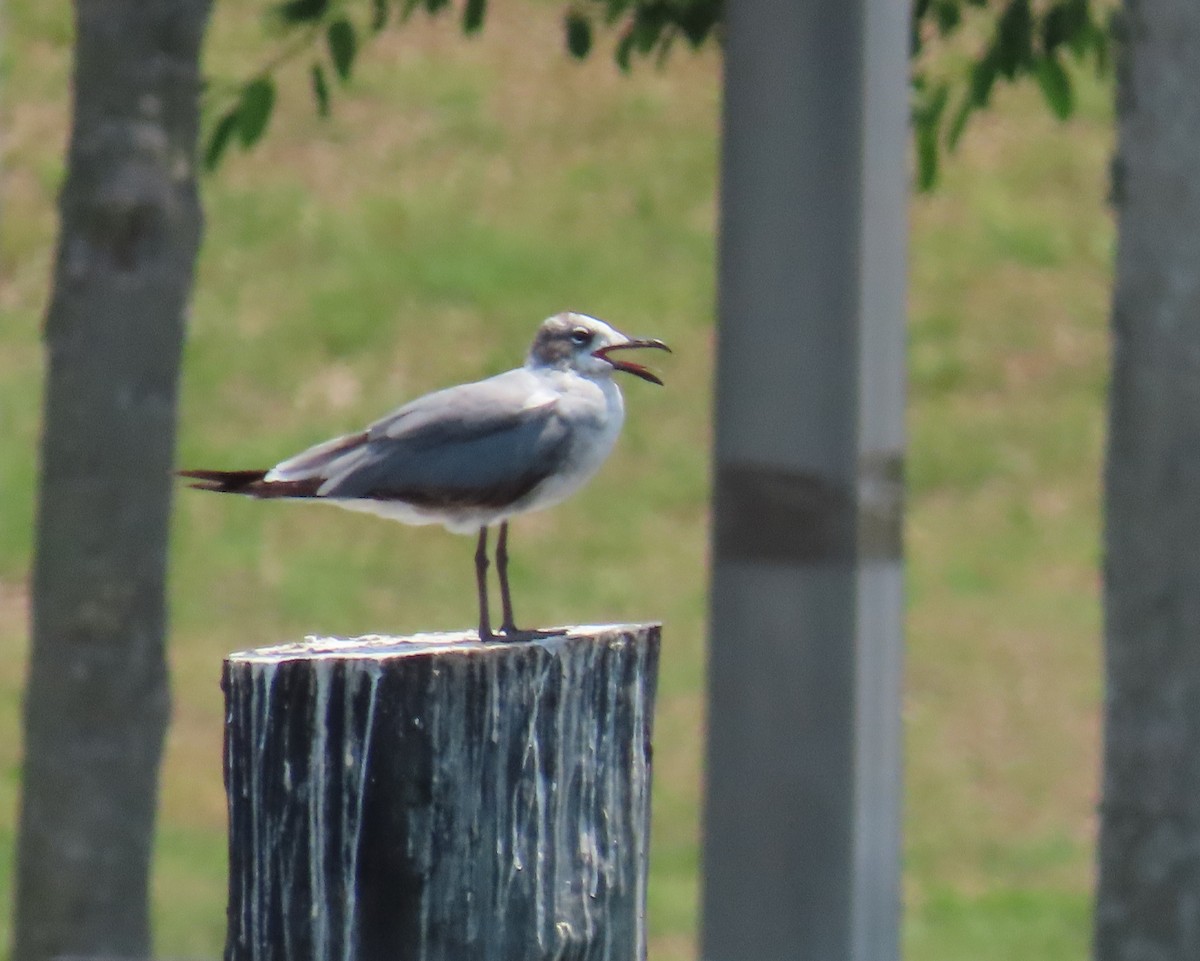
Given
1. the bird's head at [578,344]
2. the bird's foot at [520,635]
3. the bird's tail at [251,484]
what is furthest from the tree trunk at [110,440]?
the bird's foot at [520,635]

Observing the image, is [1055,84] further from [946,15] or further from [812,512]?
[812,512]

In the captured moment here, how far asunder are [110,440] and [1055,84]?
2.48m

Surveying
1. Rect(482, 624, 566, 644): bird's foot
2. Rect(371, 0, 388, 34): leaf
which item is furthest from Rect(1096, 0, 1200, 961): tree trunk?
Rect(482, 624, 566, 644): bird's foot

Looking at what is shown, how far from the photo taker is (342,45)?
4867 mm

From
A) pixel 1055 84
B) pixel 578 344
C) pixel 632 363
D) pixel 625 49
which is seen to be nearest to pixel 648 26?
pixel 625 49

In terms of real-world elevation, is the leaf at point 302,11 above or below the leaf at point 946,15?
below

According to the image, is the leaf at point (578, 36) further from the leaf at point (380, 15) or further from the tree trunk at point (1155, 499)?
the tree trunk at point (1155, 499)

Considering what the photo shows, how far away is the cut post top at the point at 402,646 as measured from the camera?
291cm

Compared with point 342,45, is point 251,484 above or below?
below

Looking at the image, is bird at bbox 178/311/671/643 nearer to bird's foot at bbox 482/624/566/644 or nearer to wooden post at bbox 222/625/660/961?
bird's foot at bbox 482/624/566/644

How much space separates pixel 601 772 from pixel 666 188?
12.8 meters

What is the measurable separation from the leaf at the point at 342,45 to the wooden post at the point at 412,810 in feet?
7.31

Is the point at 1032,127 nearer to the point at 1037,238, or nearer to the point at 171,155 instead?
the point at 1037,238

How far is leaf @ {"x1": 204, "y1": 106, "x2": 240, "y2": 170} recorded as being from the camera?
4.88m
